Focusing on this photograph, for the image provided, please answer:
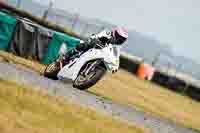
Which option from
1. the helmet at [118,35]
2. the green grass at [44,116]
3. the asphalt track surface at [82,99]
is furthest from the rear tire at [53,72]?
the green grass at [44,116]

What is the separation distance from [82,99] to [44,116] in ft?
9.98

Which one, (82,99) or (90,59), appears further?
(90,59)

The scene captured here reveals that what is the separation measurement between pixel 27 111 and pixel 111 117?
8.65 ft

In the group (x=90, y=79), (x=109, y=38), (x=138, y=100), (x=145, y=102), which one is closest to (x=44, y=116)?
(x=90, y=79)

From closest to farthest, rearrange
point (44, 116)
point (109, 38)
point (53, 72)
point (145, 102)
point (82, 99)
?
point (44, 116) < point (82, 99) < point (109, 38) < point (53, 72) < point (145, 102)

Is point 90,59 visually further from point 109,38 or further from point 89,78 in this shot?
point 109,38

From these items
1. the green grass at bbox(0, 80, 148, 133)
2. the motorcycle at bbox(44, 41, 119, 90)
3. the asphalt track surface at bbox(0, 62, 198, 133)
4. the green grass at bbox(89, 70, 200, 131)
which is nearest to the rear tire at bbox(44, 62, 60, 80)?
the motorcycle at bbox(44, 41, 119, 90)

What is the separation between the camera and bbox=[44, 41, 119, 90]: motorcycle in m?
11.5

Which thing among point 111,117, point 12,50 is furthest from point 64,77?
point 12,50

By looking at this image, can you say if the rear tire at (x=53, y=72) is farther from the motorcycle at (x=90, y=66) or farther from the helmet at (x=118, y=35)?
the helmet at (x=118, y=35)

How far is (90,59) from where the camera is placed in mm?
11656

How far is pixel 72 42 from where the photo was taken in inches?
665

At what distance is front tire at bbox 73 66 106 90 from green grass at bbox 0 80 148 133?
2.30 m

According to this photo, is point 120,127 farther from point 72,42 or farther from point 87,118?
point 72,42
